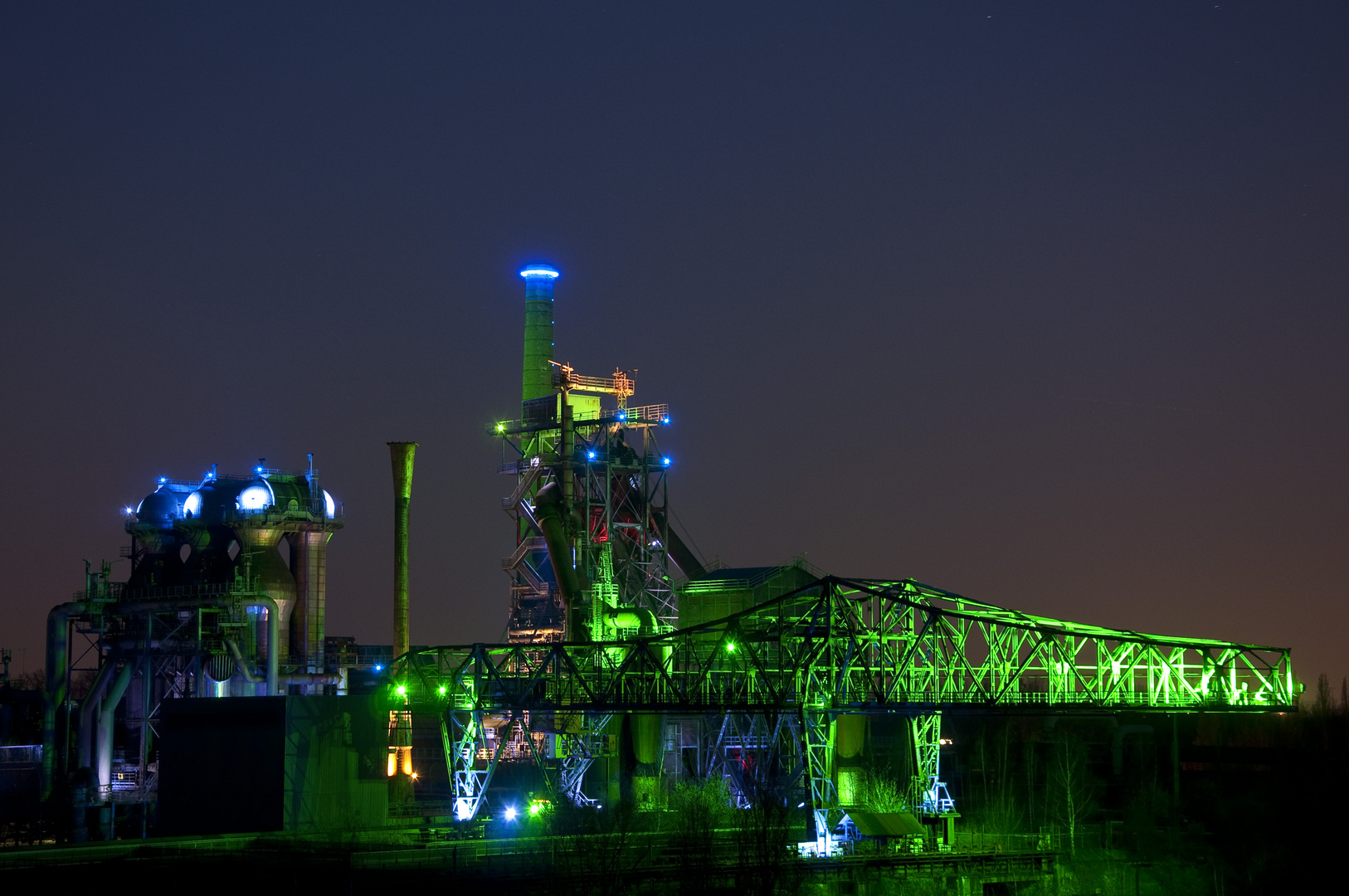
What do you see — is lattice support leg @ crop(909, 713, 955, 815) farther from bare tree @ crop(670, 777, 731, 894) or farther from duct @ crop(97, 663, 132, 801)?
duct @ crop(97, 663, 132, 801)

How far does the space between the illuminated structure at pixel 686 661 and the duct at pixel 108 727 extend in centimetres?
1697

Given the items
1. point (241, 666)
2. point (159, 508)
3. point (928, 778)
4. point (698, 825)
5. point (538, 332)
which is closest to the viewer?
point (698, 825)

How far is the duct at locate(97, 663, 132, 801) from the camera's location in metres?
81.2

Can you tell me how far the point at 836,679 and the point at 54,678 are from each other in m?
41.5

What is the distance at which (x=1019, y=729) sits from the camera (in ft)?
357

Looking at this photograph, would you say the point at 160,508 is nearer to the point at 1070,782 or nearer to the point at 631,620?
the point at 631,620

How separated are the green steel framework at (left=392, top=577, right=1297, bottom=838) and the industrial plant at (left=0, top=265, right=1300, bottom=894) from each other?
222 mm

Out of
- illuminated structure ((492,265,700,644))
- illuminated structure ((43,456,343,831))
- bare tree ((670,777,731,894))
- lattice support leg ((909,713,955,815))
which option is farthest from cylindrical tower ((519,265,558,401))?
lattice support leg ((909,713,955,815))

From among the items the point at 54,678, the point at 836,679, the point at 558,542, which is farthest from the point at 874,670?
the point at 54,678

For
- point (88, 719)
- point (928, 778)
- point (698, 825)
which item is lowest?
point (698, 825)

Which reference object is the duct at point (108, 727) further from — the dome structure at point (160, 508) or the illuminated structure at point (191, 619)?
the dome structure at point (160, 508)

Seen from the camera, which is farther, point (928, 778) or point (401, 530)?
point (401, 530)

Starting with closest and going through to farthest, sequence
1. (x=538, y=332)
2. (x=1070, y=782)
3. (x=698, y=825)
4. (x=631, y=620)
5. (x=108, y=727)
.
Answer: (x=698, y=825), (x=1070, y=782), (x=631, y=620), (x=108, y=727), (x=538, y=332)

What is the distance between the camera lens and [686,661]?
67.4m
